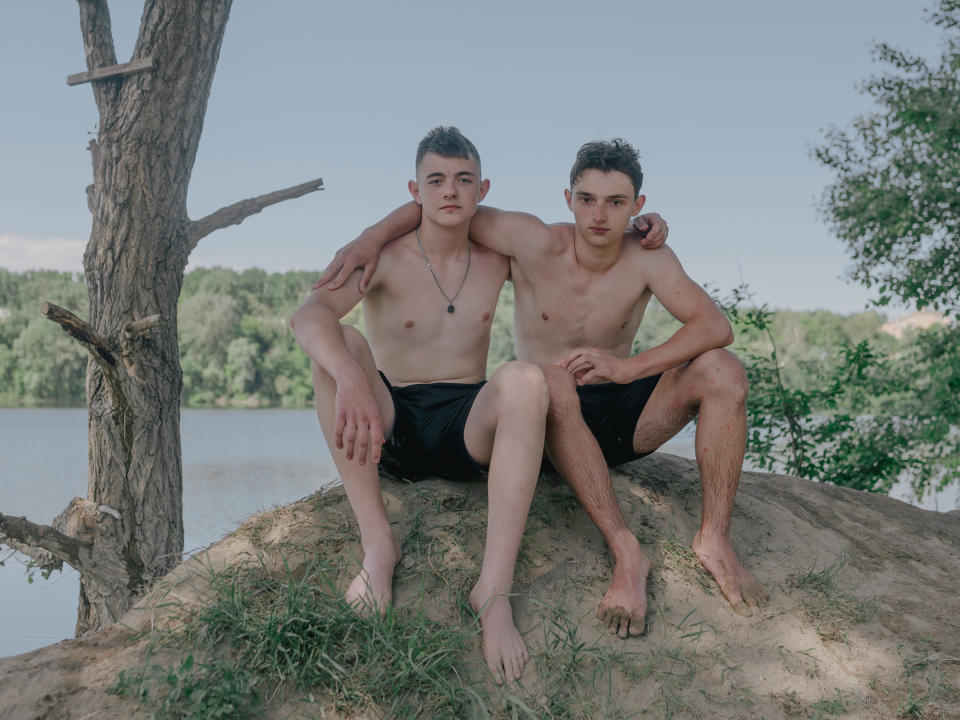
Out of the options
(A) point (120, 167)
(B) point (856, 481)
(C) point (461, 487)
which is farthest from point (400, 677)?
(B) point (856, 481)

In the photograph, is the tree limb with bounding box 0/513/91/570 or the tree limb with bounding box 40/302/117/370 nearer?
the tree limb with bounding box 40/302/117/370

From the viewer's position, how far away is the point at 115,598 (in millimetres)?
5121

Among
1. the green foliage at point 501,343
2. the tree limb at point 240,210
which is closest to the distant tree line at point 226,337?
the green foliage at point 501,343

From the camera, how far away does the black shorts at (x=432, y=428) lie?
3.11 meters

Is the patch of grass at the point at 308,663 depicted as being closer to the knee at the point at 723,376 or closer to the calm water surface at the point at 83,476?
the calm water surface at the point at 83,476

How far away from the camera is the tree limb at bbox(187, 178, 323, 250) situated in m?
5.31

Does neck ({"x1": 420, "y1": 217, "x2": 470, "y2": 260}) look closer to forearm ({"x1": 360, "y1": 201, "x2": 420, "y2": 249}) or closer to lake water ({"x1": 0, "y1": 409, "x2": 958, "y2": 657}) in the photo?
forearm ({"x1": 360, "y1": 201, "x2": 420, "y2": 249})

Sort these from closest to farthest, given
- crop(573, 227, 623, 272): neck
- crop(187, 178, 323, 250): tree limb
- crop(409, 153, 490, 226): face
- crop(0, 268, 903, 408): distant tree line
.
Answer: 1. crop(409, 153, 490, 226): face
2. crop(573, 227, 623, 272): neck
3. crop(187, 178, 323, 250): tree limb
4. crop(0, 268, 903, 408): distant tree line

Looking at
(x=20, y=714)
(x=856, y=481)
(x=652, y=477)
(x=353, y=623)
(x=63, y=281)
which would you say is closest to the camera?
(x=20, y=714)

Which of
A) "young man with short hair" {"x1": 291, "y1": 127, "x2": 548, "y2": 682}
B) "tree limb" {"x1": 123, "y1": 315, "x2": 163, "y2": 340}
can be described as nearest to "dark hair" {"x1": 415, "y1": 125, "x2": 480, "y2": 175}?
"young man with short hair" {"x1": 291, "y1": 127, "x2": 548, "y2": 682}

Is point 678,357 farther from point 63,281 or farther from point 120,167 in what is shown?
point 63,281

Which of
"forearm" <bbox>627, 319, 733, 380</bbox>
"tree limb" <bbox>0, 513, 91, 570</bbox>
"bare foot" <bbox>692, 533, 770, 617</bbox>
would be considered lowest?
"tree limb" <bbox>0, 513, 91, 570</bbox>

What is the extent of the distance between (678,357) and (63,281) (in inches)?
1097

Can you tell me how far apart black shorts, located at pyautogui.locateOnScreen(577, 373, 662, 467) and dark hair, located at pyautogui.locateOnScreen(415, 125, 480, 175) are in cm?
106
